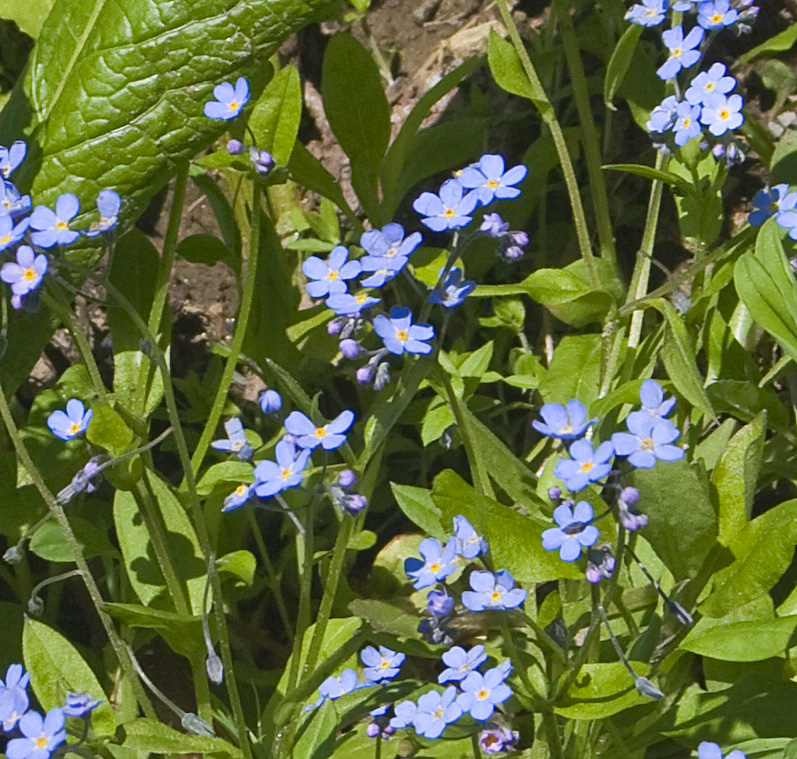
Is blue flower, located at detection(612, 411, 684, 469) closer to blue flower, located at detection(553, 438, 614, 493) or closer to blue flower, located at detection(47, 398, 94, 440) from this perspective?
blue flower, located at detection(553, 438, 614, 493)

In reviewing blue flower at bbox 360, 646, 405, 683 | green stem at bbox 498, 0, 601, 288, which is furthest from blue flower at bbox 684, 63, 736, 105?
blue flower at bbox 360, 646, 405, 683

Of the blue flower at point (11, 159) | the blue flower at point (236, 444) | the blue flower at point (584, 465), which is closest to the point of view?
the blue flower at point (584, 465)

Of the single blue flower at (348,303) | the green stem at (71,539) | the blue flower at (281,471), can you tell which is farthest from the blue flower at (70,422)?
the single blue flower at (348,303)

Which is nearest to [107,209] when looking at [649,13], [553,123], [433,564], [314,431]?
[314,431]

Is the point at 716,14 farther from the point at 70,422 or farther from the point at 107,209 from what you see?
the point at 70,422

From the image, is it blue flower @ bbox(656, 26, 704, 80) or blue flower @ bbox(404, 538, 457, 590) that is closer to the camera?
blue flower @ bbox(404, 538, 457, 590)

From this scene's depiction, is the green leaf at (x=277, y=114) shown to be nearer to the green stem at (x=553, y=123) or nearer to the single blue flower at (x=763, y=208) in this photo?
the green stem at (x=553, y=123)
